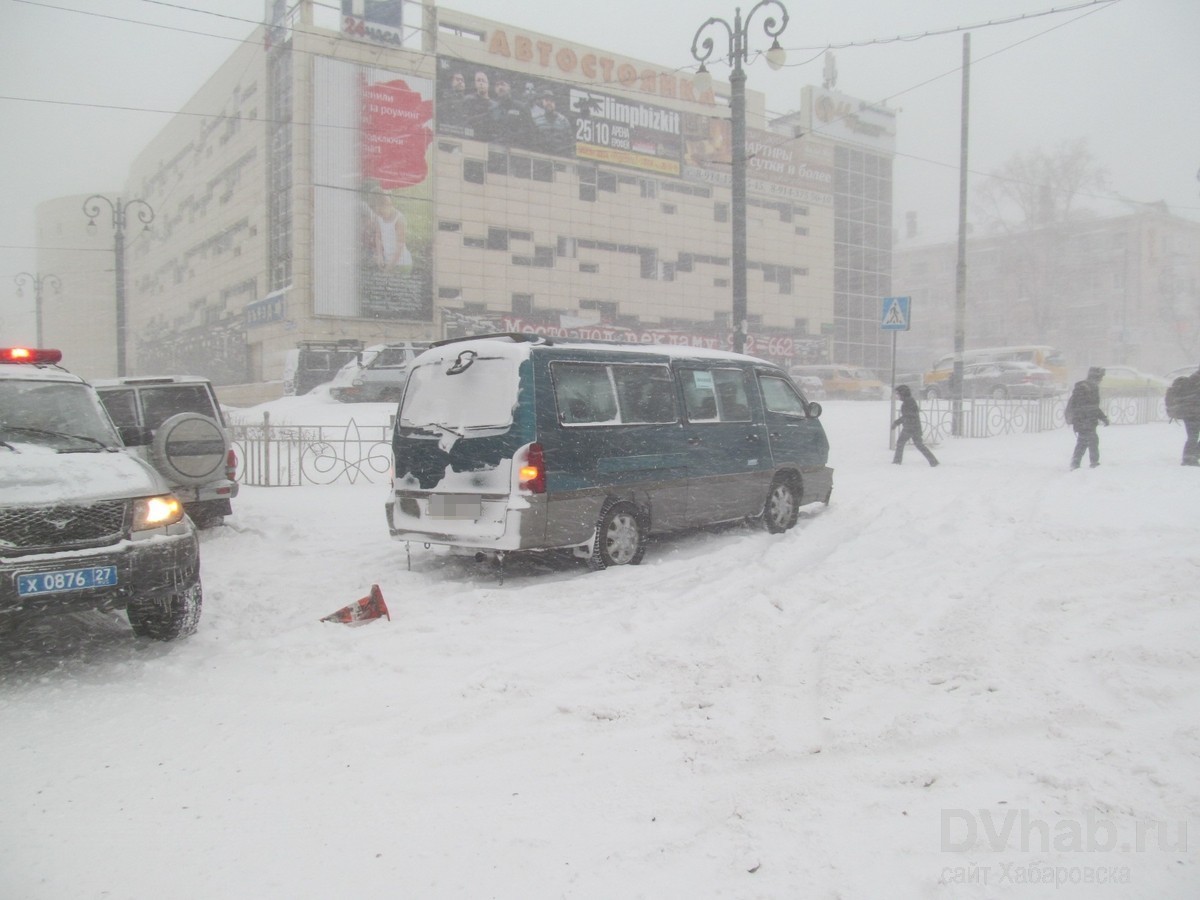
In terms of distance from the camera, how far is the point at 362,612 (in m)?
5.67

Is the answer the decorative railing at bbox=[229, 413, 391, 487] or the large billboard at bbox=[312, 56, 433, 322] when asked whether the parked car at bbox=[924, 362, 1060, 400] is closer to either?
the decorative railing at bbox=[229, 413, 391, 487]

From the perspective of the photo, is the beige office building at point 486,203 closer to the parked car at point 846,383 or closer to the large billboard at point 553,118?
the large billboard at point 553,118

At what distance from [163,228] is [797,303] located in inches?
1724

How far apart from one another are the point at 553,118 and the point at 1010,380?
25.9 meters

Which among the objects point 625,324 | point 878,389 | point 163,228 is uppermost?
point 163,228

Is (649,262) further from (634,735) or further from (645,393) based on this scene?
(634,735)

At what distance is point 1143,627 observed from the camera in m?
4.86

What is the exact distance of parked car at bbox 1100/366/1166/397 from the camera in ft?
86.3

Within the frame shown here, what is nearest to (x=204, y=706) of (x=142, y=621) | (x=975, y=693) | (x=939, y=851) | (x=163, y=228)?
(x=142, y=621)

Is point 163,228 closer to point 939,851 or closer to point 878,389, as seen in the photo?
point 878,389

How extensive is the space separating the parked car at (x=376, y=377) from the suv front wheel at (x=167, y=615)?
16713mm

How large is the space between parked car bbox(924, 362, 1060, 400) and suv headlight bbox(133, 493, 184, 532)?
24.9 m

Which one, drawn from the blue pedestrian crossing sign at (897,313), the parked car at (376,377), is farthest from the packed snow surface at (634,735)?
the parked car at (376,377)

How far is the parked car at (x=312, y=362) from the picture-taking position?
3262 centimetres
